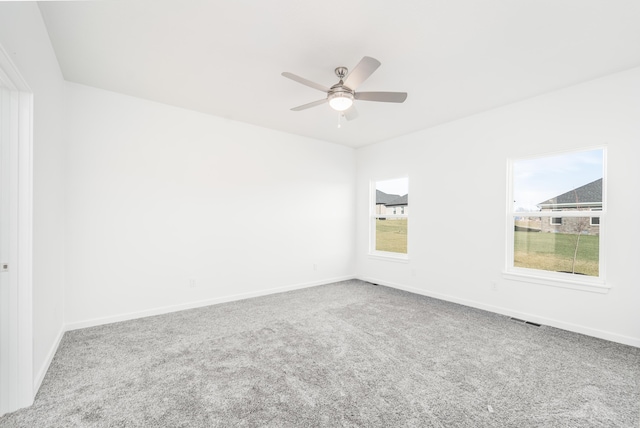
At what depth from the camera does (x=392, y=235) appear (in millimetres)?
5199

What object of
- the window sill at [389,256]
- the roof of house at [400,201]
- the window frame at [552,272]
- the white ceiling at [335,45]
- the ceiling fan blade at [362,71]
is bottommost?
the window sill at [389,256]

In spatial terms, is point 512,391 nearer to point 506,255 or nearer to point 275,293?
point 506,255

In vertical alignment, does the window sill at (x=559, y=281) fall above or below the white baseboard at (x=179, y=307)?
above

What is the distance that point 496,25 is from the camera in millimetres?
2119

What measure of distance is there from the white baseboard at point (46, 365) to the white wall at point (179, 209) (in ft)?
1.33

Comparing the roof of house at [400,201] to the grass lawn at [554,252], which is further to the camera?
the roof of house at [400,201]

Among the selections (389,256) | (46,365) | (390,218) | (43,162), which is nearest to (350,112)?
(43,162)

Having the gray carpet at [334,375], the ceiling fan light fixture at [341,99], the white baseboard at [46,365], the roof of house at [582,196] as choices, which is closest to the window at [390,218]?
the gray carpet at [334,375]

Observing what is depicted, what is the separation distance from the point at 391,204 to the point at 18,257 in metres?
4.78

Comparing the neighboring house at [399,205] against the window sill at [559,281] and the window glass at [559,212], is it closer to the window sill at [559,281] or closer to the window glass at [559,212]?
the window glass at [559,212]

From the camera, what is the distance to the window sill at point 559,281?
9.48 feet

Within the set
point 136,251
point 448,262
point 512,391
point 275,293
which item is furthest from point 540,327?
point 136,251

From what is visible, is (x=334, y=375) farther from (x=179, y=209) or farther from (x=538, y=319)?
(x=179, y=209)

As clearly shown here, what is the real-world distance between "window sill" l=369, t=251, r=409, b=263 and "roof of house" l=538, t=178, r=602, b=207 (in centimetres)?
216
